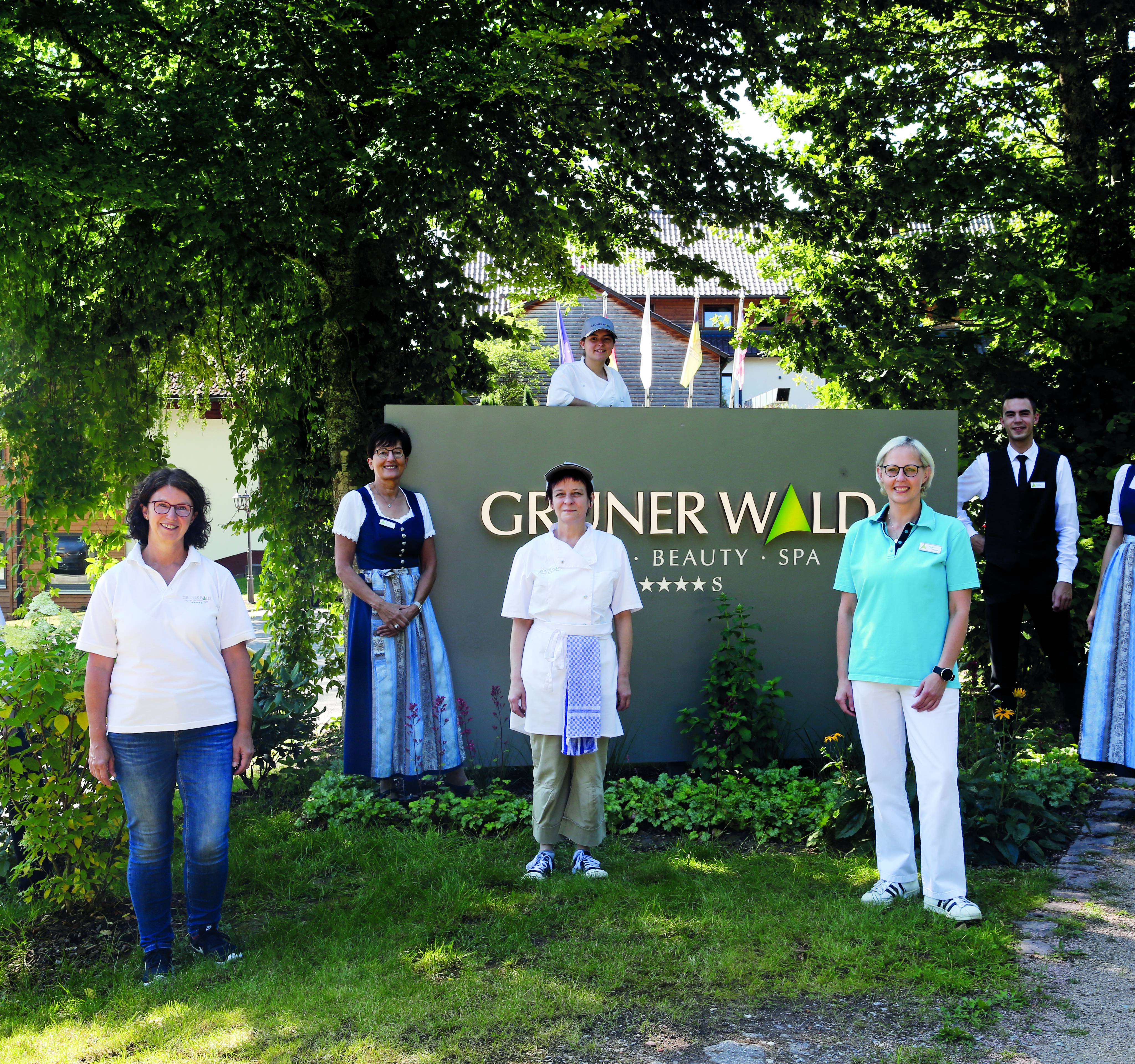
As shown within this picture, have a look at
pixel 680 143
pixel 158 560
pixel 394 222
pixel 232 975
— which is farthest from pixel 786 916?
pixel 680 143

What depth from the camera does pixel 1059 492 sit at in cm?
614

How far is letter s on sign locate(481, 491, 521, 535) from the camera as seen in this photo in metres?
6.09

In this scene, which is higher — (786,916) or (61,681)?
(61,681)

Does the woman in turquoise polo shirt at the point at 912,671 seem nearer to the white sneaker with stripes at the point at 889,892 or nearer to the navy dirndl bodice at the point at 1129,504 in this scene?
the white sneaker with stripes at the point at 889,892

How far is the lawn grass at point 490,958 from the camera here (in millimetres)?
3287

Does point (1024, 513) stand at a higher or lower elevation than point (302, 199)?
lower

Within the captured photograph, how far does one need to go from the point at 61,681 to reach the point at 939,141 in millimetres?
7199

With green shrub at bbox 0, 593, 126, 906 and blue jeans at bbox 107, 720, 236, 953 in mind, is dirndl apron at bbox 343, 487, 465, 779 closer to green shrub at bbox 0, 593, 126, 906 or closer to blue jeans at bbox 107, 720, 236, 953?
green shrub at bbox 0, 593, 126, 906

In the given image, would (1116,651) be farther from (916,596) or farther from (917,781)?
(916,596)

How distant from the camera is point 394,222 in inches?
272

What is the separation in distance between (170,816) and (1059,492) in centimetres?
499

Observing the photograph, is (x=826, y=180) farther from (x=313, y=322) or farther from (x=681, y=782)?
(x=681, y=782)

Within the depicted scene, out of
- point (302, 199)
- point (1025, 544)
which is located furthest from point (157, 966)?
point (1025, 544)

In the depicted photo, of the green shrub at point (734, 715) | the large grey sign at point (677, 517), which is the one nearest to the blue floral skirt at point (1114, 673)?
the large grey sign at point (677, 517)
